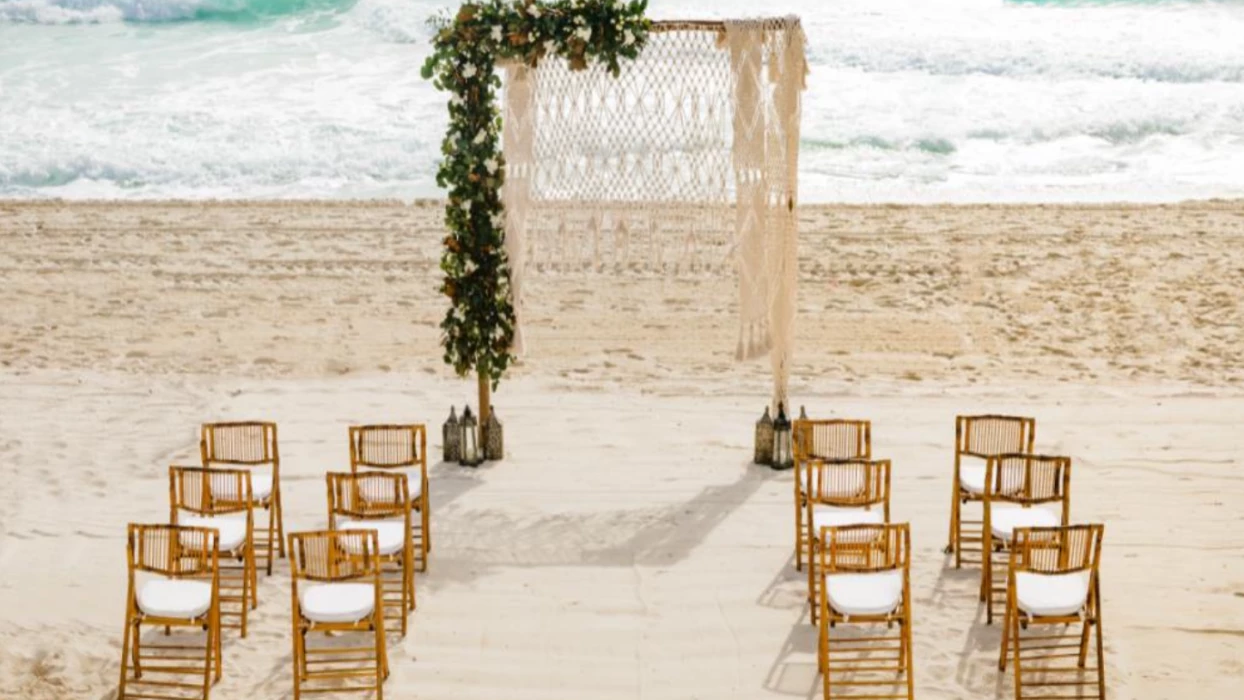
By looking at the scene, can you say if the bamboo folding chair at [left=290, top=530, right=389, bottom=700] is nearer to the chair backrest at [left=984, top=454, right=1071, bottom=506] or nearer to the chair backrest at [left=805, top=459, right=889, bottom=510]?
the chair backrest at [left=805, top=459, right=889, bottom=510]

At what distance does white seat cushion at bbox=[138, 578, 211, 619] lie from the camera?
730 cm

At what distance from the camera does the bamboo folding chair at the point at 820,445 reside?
29.0 ft

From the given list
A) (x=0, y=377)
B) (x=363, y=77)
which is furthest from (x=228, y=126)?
(x=0, y=377)

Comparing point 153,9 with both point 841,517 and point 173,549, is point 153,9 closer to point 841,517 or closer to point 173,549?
point 173,549

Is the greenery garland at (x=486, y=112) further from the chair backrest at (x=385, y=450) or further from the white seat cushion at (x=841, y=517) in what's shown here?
the white seat cushion at (x=841, y=517)

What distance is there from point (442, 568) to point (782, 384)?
9.23 ft

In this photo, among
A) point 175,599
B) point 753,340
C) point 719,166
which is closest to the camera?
point 175,599

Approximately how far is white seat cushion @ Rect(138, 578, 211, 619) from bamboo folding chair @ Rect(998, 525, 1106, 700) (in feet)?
12.4

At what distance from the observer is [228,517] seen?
853 centimetres

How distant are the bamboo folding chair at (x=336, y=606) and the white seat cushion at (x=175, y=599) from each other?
0.46 meters

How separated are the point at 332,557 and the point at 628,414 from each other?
15.8 feet

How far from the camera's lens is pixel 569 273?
52.6 feet

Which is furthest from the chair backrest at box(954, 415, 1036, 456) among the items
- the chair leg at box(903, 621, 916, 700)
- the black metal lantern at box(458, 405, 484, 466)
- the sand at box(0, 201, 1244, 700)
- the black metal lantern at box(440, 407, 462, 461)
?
the black metal lantern at box(440, 407, 462, 461)

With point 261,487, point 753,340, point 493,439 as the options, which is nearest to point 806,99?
point 753,340
